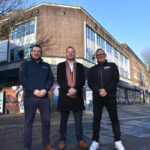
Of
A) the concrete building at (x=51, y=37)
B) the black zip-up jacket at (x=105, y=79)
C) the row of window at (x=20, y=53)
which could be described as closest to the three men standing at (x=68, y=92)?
the black zip-up jacket at (x=105, y=79)

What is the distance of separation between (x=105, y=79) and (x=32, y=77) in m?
1.41

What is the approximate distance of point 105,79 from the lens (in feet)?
10.0

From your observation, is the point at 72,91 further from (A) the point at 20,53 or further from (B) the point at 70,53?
(A) the point at 20,53

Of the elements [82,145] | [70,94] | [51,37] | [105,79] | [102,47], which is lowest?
[82,145]

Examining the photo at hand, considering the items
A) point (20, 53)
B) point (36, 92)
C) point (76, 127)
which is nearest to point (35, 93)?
Result: point (36, 92)

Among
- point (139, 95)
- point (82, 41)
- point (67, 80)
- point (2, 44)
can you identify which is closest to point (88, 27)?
point (82, 41)

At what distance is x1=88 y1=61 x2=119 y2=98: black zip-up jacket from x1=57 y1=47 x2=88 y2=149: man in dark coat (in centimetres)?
31

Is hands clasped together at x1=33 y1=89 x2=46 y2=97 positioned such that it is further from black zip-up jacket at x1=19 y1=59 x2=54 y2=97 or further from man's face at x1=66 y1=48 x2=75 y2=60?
man's face at x1=66 y1=48 x2=75 y2=60

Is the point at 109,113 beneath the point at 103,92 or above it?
beneath

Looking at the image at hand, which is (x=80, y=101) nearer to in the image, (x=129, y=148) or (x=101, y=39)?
(x=129, y=148)

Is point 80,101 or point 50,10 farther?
point 50,10

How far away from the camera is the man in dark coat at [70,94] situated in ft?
10.0

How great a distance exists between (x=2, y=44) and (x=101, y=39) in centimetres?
1361

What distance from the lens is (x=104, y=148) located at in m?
2.87
